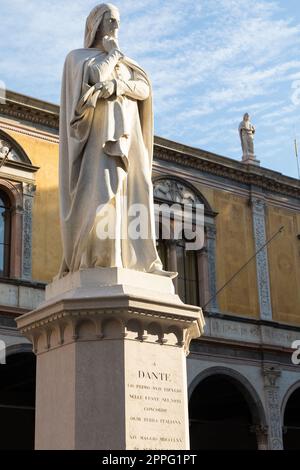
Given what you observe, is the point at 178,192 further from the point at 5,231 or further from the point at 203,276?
the point at 5,231

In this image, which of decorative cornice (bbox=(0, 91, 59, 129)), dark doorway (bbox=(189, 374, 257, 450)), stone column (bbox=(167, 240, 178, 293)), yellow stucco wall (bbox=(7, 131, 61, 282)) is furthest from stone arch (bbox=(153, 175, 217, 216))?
dark doorway (bbox=(189, 374, 257, 450))

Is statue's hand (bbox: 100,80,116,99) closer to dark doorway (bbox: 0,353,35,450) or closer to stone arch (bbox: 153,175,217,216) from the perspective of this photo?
dark doorway (bbox: 0,353,35,450)

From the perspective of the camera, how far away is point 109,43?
5.04 metres

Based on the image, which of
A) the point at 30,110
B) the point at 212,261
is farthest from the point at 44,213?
the point at 212,261

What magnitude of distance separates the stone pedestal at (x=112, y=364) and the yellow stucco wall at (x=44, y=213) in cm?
1188

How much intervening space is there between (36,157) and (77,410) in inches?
517

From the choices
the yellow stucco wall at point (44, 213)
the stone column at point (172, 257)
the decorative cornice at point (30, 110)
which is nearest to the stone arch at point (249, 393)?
the stone column at point (172, 257)

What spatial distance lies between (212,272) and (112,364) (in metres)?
15.2

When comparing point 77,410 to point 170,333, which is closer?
point 77,410

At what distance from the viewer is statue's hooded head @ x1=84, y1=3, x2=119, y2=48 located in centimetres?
505

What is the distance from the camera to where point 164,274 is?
4664 millimetres
